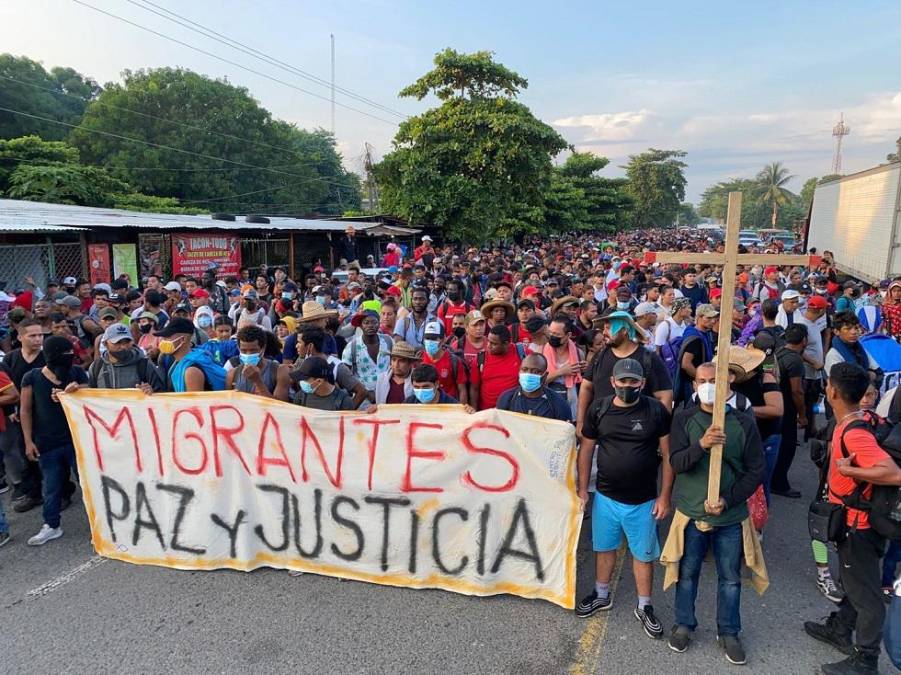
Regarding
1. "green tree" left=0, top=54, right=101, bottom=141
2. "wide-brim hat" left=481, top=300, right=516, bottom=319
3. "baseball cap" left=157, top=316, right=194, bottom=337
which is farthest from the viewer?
"green tree" left=0, top=54, right=101, bottom=141

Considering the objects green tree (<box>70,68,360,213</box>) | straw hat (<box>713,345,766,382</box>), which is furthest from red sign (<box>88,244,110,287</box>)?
green tree (<box>70,68,360,213</box>)

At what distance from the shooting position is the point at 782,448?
5523 mm

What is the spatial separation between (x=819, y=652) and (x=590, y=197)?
153ft

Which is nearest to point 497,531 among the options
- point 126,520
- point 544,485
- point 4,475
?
point 544,485

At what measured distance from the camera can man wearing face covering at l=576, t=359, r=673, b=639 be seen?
137 inches

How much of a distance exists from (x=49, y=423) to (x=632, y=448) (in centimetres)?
447

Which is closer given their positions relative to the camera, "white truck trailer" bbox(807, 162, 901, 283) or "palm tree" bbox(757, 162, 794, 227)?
"white truck trailer" bbox(807, 162, 901, 283)

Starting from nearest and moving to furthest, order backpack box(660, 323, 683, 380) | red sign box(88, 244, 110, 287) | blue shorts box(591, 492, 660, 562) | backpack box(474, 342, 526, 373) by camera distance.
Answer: blue shorts box(591, 492, 660, 562) < backpack box(474, 342, 526, 373) < backpack box(660, 323, 683, 380) < red sign box(88, 244, 110, 287)

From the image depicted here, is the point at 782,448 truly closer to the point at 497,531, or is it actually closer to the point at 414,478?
the point at 497,531

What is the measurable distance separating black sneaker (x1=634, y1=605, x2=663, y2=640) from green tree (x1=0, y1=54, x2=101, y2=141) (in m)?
48.0

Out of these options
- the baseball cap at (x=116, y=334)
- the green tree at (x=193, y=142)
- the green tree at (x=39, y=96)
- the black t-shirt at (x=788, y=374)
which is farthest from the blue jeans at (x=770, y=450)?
the green tree at (x=39, y=96)

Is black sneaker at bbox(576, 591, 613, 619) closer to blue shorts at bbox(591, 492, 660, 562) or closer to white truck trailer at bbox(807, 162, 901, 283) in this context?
blue shorts at bbox(591, 492, 660, 562)

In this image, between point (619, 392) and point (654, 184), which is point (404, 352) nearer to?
point (619, 392)

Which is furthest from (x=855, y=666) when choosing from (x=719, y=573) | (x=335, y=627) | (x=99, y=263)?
(x=99, y=263)
